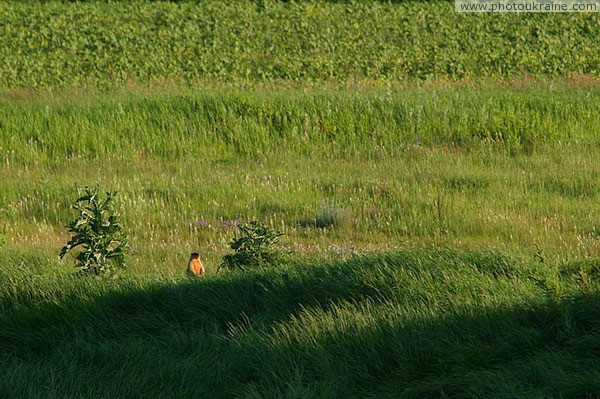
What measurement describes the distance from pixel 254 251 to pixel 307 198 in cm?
412

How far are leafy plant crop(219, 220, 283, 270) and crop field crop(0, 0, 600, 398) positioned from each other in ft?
0.21

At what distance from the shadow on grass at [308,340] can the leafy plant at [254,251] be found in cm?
77

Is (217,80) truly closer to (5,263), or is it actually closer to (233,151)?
(233,151)

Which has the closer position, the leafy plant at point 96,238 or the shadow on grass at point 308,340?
the shadow on grass at point 308,340

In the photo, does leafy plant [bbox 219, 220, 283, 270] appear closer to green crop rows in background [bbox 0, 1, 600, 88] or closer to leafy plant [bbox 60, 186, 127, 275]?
leafy plant [bbox 60, 186, 127, 275]

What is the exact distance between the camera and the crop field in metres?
5.54

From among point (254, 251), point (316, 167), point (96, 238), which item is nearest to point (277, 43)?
point (316, 167)

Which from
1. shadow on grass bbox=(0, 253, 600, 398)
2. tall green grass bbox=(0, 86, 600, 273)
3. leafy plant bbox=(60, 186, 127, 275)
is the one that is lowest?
tall green grass bbox=(0, 86, 600, 273)

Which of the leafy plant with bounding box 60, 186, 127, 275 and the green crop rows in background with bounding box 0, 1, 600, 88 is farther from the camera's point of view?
the green crop rows in background with bounding box 0, 1, 600, 88

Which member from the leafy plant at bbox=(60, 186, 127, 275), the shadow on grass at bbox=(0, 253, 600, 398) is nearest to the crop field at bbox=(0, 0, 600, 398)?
the shadow on grass at bbox=(0, 253, 600, 398)

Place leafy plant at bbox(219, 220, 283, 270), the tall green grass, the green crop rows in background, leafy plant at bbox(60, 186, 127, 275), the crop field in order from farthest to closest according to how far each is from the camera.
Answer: the green crop rows in background < the tall green grass < leafy plant at bbox(219, 220, 283, 270) < leafy plant at bbox(60, 186, 127, 275) < the crop field

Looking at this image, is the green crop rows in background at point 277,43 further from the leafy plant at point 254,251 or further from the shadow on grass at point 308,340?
the shadow on grass at point 308,340

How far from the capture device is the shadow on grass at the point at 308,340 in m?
5.25

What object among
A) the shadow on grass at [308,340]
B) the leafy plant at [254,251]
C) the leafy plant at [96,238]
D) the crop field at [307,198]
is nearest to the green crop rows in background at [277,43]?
the crop field at [307,198]
